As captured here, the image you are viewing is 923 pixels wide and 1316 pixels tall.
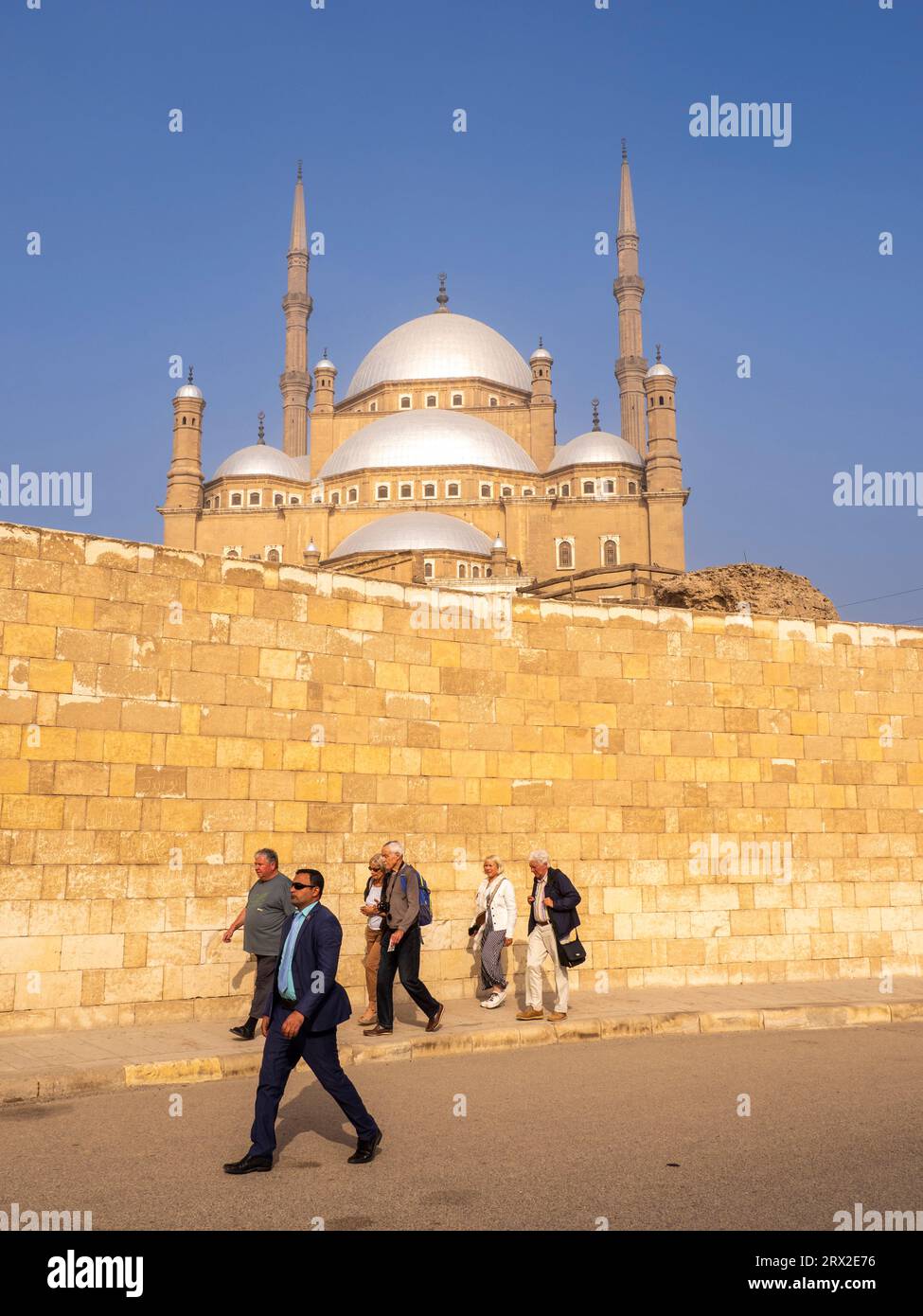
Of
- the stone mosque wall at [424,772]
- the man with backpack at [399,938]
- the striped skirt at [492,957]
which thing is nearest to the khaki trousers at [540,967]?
Result: the striped skirt at [492,957]

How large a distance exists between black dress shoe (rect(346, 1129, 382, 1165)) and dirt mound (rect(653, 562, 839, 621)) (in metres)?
9.16

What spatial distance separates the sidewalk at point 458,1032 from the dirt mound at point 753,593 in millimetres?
4281

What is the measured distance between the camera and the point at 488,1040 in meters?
7.63

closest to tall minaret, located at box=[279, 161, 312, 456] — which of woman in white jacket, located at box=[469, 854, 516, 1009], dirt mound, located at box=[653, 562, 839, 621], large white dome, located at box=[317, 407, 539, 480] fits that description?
large white dome, located at box=[317, 407, 539, 480]

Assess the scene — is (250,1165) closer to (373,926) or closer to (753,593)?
(373,926)

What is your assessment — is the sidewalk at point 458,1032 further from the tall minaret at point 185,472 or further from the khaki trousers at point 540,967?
the tall minaret at point 185,472

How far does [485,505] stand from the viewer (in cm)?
5303

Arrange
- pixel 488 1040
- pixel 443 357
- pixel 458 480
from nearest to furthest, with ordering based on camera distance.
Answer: pixel 488 1040
pixel 458 480
pixel 443 357

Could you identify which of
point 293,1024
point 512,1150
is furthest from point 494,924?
point 293,1024

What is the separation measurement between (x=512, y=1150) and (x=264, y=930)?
2777 millimetres

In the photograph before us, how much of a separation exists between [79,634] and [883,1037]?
6170mm

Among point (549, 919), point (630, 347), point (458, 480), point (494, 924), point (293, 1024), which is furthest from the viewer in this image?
point (630, 347)

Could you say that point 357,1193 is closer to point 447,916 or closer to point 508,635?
point 447,916
